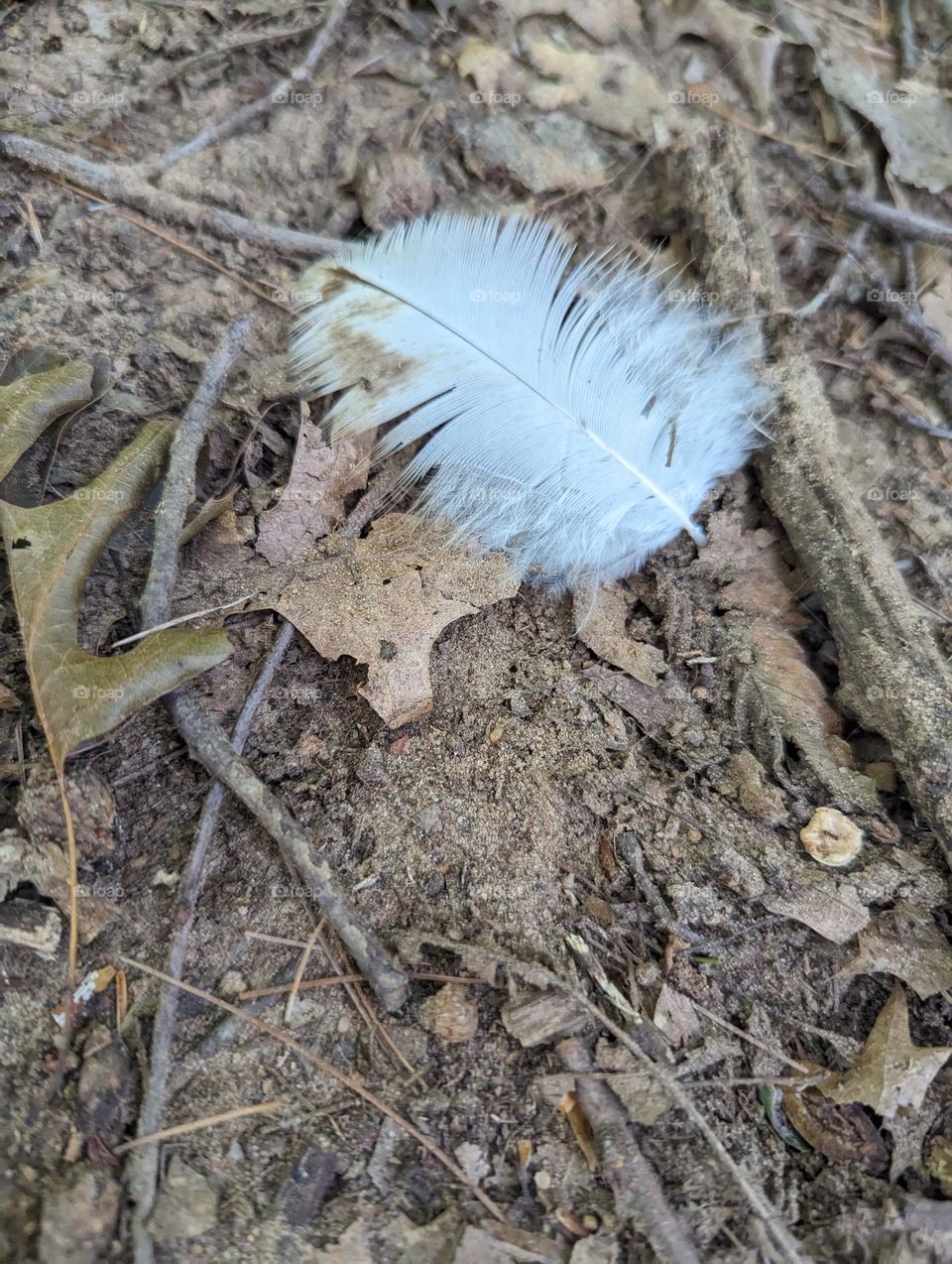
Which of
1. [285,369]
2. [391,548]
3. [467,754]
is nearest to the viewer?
[467,754]

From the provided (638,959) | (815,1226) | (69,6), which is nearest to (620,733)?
(638,959)

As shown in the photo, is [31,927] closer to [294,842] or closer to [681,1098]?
[294,842]

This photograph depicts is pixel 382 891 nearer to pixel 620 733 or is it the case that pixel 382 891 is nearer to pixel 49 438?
pixel 620 733

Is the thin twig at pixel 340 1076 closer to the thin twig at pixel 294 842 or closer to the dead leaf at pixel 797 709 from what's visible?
the thin twig at pixel 294 842

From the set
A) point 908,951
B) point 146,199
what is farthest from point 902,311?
point 146,199

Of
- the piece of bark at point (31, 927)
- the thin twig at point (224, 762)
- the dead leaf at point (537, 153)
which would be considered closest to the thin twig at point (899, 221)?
the dead leaf at point (537, 153)

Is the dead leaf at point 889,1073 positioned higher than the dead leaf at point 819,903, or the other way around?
the dead leaf at point 819,903

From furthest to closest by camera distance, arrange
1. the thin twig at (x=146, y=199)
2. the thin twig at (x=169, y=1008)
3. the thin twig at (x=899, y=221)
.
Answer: the thin twig at (x=899, y=221), the thin twig at (x=146, y=199), the thin twig at (x=169, y=1008)
